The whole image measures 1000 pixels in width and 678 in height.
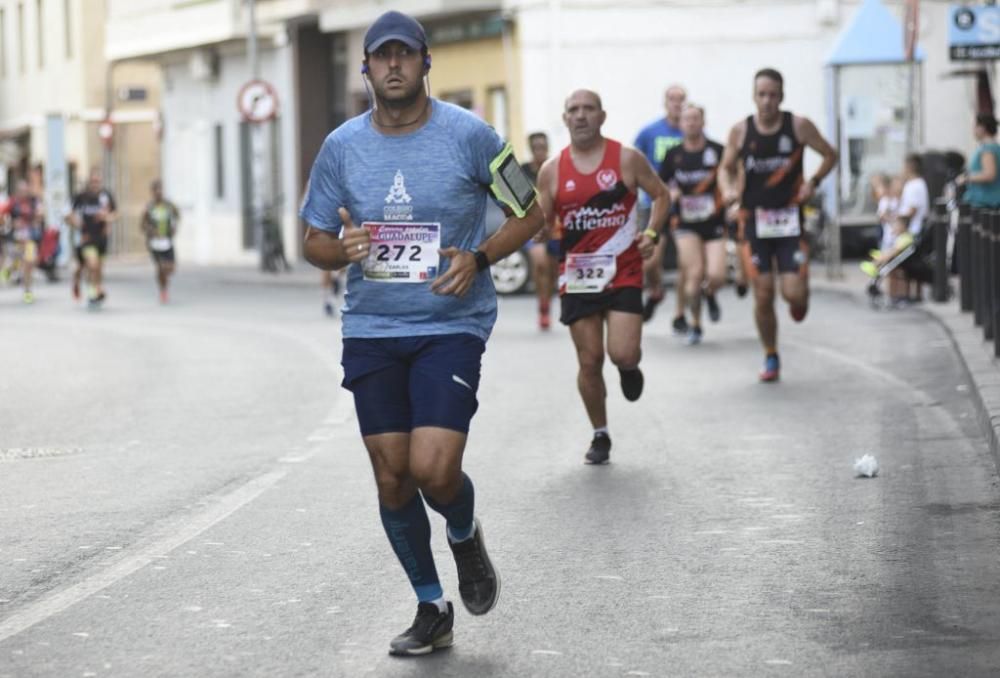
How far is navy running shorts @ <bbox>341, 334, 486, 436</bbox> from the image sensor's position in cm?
637

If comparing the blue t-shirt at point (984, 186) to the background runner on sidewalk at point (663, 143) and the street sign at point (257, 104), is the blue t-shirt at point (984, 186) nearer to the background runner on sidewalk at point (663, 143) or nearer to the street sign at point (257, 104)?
the background runner on sidewalk at point (663, 143)

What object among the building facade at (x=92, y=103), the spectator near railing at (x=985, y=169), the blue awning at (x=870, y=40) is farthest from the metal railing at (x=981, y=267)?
the building facade at (x=92, y=103)

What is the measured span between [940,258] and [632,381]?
10.7 m

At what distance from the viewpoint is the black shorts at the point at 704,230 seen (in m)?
18.5

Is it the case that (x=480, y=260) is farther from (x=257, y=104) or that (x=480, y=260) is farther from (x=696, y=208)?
(x=257, y=104)

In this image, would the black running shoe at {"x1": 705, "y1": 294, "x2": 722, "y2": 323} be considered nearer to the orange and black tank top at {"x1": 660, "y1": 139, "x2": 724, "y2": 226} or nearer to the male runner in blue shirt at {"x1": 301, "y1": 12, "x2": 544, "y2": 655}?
the orange and black tank top at {"x1": 660, "y1": 139, "x2": 724, "y2": 226}

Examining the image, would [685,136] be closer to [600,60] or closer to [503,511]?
[503,511]

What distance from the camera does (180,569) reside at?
7844mm

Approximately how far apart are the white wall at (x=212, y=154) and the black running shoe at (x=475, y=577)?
39214 mm

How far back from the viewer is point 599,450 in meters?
10.8

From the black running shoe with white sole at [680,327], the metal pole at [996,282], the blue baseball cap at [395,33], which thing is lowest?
the black running shoe with white sole at [680,327]

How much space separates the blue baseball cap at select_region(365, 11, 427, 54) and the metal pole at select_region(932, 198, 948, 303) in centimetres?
1524

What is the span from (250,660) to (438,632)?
0.56 m

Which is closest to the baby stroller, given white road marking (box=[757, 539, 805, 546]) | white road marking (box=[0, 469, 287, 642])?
white road marking (box=[0, 469, 287, 642])
